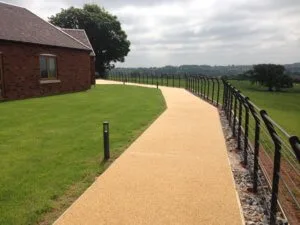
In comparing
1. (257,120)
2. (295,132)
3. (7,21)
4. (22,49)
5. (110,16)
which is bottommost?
(295,132)

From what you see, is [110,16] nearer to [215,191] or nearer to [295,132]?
[295,132]

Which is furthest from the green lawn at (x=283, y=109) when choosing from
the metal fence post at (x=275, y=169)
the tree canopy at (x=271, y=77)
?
the tree canopy at (x=271, y=77)

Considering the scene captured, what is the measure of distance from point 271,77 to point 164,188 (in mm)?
55638

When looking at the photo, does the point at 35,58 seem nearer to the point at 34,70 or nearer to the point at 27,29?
the point at 34,70

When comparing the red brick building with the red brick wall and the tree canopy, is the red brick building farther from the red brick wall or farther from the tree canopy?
the tree canopy

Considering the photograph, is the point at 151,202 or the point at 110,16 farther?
the point at 110,16

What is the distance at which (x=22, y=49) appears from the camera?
70.9ft

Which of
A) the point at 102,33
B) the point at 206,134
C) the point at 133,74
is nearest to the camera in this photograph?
the point at 206,134

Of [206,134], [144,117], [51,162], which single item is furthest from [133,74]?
[51,162]

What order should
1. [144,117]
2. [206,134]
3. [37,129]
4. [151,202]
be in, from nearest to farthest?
1. [151,202]
2. [206,134]
3. [37,129]
4. [144,117]

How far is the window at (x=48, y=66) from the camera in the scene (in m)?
23.8

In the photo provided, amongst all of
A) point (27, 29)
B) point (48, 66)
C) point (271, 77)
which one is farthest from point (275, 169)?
point (271, 77)

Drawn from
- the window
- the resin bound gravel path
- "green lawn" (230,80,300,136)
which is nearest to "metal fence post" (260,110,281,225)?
the resin bound gravel path

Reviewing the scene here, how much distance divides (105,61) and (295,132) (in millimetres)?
50365
